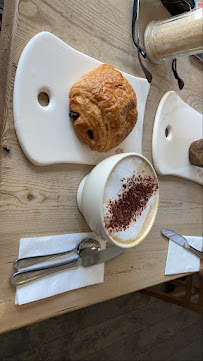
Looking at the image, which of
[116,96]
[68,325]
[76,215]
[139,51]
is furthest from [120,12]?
[68,325]

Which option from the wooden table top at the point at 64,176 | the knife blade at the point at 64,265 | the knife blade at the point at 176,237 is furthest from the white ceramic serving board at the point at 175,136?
the knife blade at the point at 64,265

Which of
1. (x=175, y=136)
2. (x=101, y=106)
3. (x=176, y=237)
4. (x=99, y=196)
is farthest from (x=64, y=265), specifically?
(x=175, y=136)

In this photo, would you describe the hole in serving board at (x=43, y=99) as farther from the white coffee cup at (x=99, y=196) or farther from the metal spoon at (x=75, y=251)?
the metal spoon at (x=75, y=251)

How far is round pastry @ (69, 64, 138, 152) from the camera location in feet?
2.48

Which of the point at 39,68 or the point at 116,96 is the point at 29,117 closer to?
the point at 39,68

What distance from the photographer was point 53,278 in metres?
0.79

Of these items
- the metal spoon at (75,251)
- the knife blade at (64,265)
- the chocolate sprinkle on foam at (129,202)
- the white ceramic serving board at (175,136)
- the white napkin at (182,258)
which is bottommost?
the white napkin at (182,258)

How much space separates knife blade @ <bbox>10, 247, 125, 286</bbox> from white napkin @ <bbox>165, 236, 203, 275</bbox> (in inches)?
11.5

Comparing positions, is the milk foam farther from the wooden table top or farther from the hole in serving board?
the hole in serving board

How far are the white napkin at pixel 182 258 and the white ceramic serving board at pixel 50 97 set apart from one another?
1.74ft

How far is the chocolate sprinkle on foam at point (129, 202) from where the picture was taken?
2.49 feet

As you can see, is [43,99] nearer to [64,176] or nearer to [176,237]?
[64,176]

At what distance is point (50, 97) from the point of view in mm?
762

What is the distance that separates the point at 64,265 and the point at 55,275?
36 millimetres
